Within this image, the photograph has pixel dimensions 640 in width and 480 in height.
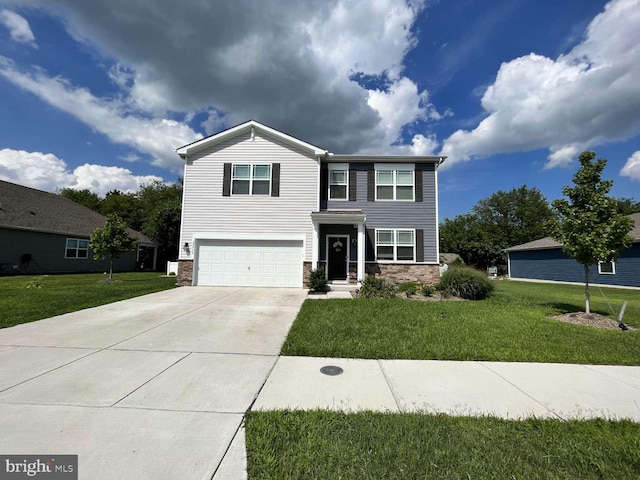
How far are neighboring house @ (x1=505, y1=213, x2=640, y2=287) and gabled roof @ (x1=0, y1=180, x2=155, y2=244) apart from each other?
1099 inches

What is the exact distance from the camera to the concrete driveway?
227cm

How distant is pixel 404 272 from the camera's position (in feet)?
43.1

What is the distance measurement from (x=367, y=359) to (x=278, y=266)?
8.76m

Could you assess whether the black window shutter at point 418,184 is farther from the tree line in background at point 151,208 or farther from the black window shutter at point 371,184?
the tree line in background at point 151,208

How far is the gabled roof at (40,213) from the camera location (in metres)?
17.2

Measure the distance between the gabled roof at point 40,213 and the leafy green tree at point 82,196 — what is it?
17.3m

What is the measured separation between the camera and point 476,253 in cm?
2966

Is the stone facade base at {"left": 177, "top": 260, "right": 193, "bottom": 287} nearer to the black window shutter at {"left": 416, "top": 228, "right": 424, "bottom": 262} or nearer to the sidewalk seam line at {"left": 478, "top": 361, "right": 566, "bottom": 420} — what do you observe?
the black window shutter at {"left": 416, "top": 228, "right": 424, "bottom": 262}

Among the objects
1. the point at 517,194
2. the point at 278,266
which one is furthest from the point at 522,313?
the point at 517,194

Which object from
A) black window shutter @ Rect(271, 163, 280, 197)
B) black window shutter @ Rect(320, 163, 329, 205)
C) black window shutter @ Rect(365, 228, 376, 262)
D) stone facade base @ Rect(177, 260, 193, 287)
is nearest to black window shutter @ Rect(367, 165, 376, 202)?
black window shutter @ Rect(365, 228, 376, 262)

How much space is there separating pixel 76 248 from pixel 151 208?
17209 mm

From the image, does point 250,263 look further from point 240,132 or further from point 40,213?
point 40,213

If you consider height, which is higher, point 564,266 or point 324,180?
point 324,180

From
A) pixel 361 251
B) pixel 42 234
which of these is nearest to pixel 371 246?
pixel 361 251
